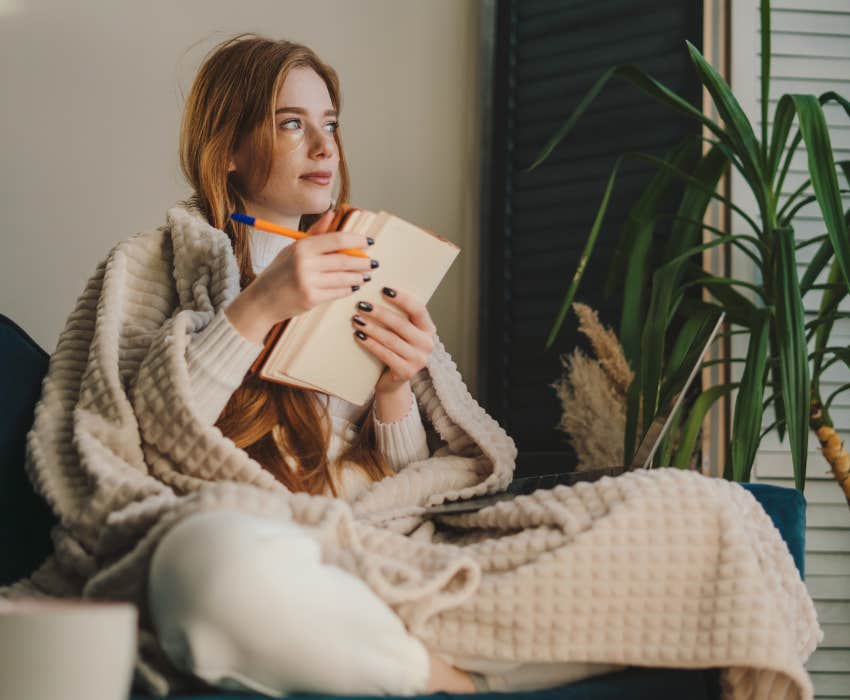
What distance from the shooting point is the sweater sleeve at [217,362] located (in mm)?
1078

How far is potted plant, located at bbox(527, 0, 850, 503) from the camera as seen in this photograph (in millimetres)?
1424

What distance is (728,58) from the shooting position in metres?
1.84

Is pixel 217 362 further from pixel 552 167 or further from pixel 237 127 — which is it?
pixel 552 167

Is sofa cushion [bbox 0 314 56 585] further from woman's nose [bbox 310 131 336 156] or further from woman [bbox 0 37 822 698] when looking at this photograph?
woman's nose [bbox 310 131 336 156]

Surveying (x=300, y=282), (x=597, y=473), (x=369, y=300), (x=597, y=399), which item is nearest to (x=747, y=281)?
(x=597, y=399)

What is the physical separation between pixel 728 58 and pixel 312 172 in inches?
34.6

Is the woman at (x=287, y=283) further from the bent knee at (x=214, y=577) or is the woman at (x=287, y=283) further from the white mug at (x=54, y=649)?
the white mug at (x=54, y=649)

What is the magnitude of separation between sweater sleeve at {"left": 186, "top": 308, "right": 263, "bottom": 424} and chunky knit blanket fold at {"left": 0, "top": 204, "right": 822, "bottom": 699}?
2cm

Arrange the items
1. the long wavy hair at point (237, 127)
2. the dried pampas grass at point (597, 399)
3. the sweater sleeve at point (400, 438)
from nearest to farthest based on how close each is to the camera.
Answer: the sweater sleeve at point (400, 438), the long wavy hair at point (237, 127), the dried pampas grass at point (597, 399)

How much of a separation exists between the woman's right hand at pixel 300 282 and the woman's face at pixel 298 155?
14.4 inches

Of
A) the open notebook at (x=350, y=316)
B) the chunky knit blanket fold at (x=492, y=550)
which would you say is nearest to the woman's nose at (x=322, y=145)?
the open notebook at (x=350, y=316)

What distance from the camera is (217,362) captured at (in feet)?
3.55

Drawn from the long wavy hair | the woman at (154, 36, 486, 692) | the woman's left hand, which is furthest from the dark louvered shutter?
the woman's left hand

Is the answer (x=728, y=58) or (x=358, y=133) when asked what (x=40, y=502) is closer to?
(x=358, y=133)
